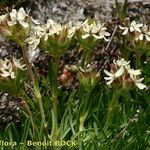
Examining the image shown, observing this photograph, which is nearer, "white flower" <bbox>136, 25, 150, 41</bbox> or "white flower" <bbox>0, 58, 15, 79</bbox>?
"white flower" <bbox>0, 58, 15, 79</bbox>

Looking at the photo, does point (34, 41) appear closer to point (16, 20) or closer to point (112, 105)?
point (16, 20)

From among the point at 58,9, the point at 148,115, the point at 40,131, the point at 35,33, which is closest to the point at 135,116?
the point at 148,115

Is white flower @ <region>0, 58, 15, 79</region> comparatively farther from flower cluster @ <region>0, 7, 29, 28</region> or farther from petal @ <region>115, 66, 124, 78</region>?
petal @ <region>115, 66, 124, 78</region>

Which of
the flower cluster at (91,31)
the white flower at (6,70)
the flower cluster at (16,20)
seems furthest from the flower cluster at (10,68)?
the flower cluster at (91,31)

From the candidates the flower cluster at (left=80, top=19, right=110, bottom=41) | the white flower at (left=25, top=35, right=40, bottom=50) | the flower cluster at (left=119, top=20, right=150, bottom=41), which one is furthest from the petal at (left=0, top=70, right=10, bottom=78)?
the flower cluster at (left=119, top=20, right=150, bottom=41)

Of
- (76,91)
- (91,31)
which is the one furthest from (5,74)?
(76,91)

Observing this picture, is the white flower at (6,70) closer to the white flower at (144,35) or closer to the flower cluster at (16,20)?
the flower cluster at (16,20)

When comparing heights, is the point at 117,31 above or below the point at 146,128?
above

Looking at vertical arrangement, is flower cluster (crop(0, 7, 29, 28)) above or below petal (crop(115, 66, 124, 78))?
above

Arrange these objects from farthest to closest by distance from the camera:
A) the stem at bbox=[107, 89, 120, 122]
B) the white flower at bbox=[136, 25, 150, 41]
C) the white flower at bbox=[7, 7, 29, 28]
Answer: the white flower at bbox=[136, 25, 150, 41] < the stem at bbox=[107, 89, 120, 122] < the white flower at bbox=[7, 7, 29, 28]

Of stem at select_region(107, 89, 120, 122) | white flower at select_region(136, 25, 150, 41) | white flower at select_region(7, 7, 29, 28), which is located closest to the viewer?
white flower at select_region(7, 7, 29, 28)

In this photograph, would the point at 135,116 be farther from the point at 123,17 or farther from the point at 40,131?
the point at 123,17
